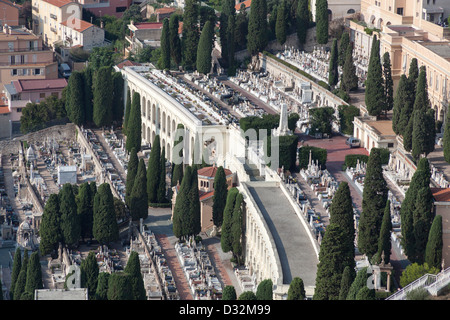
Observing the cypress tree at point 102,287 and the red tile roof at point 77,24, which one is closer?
the cypress tree at point 102,287

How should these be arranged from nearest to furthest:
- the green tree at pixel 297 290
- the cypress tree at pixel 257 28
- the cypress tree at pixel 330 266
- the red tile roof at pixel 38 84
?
the cypress tree at pixel 330 266 < the green tree at pixel 297 290 < the cypress tree at pixel 257 28 < the red tile roof at pixel 38 84

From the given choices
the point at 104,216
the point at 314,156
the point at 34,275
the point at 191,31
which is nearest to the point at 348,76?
the point at 314,156

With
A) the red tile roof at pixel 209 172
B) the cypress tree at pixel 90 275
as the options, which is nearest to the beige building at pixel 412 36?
the red tile roof at pixel 209 172

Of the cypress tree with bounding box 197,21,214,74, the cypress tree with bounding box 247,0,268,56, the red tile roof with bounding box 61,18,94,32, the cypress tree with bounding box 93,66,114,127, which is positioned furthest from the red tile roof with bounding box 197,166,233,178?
the red tile roof with bounding box 61,18,94,32

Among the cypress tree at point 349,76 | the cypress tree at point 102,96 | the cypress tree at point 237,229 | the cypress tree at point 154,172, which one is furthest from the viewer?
the cypress tree at point 102,96

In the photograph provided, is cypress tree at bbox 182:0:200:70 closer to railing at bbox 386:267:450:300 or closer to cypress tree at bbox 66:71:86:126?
cypress tree at bbox 66:71:86:126

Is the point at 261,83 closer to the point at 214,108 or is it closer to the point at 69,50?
the point at 214,108

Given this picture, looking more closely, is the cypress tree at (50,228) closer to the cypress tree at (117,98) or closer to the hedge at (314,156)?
the hedge at (314,156)
